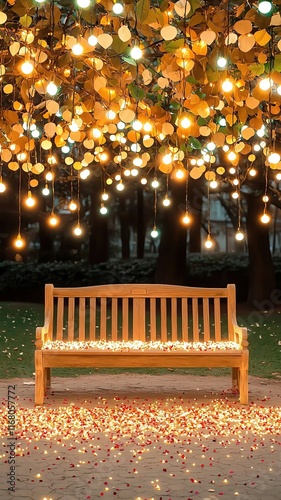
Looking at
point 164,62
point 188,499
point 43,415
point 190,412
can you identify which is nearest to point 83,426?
point 43,415

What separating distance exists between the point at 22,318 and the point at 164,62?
11.0m

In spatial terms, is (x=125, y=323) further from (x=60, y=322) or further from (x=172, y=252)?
(x=172, y=252)

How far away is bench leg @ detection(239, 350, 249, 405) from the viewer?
295 inches

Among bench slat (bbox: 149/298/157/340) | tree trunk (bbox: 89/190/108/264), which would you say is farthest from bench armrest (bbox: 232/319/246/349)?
tree trunk (bbox: 89/190/108/264)

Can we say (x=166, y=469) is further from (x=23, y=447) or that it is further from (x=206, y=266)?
(x=206, y=266)

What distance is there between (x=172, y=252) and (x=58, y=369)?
7.40m

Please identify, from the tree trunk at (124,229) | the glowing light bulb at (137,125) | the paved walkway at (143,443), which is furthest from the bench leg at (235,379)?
the tree trunk at (124,229)

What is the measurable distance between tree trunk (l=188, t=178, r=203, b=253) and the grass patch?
3.29 m

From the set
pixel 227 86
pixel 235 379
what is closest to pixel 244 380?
pixel 235 379

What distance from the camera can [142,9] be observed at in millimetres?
3686

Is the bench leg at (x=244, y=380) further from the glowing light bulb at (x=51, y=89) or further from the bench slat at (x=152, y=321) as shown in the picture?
the glowing light bulb at (x=51, y=89)

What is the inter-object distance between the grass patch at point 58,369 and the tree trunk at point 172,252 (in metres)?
2.35

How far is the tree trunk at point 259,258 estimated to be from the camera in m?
16.0

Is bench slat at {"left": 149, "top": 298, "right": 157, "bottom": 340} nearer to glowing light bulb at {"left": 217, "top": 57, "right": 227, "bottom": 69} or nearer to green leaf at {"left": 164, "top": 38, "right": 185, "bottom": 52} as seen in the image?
glowing light bulb at {"left": 217, "top": 57, "right": 227, "bottom": 69}
